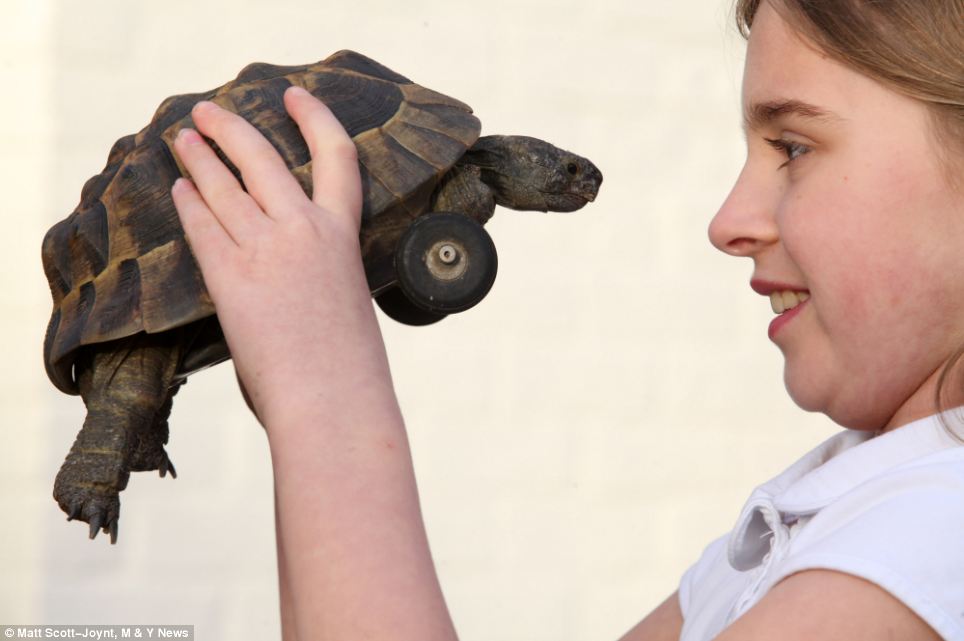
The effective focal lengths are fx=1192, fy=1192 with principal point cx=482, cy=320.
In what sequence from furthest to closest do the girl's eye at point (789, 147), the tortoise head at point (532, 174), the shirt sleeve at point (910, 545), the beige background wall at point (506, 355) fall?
the beige background wall at point (506, 355) → the tortoise head at point (532, 174) → the girl's eye at point (789, 147) → the shirt sleeve at point (910, 545)

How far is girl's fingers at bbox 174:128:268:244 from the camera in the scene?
668 mm

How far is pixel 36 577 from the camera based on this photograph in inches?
64.7

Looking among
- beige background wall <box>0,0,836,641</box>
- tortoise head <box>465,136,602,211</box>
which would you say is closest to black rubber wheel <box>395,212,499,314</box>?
tortoise head <box>465,136,602,211</box>

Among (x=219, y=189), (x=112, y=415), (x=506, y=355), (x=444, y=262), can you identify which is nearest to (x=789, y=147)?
(x=444, y=262)

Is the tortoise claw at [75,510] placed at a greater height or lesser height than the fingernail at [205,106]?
lesser

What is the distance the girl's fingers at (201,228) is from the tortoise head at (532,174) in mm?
270

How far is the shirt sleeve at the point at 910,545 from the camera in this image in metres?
0.53

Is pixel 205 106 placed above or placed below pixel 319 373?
above

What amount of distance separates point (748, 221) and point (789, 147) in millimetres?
46

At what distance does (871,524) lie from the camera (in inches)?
22.1

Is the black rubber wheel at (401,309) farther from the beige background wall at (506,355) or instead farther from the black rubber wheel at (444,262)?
the beige background wall at (506,355)

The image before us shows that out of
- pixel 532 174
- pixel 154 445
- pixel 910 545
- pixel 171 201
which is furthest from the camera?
pixel 532 174

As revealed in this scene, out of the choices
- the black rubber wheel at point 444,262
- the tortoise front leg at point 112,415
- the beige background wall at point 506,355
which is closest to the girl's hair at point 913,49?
the black rubber wheel at point 444,262

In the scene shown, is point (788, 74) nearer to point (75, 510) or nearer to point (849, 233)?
point (849, 233)
